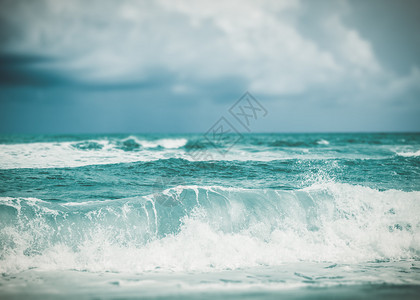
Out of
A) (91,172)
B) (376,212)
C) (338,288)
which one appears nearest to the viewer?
(338,288)

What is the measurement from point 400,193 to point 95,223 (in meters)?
7.27

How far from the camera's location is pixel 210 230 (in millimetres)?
5645

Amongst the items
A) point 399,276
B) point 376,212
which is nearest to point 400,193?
point 376,212

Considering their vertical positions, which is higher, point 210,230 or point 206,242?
point 210,230

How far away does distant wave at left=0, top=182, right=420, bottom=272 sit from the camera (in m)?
4.84

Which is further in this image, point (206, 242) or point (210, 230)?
point (210, 230)

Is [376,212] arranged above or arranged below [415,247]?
above

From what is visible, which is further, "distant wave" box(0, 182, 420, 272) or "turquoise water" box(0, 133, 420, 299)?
"distant wave" box(0, 182, 420, 272)

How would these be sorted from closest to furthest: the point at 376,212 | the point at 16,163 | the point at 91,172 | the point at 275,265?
the point at 275,265 < the point at 376,212 < the point at 91,172 < the point at 16,163

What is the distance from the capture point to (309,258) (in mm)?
5008

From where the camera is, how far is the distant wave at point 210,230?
484 centimetres

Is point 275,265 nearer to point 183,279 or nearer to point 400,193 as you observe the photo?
point 183,279

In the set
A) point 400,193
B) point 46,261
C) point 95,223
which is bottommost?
point 46,261

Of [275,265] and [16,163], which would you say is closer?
[275,265]
